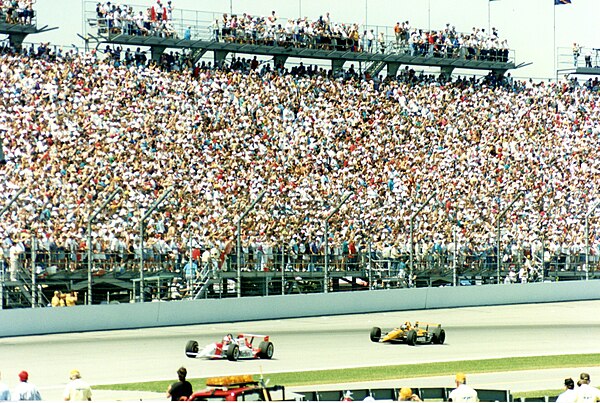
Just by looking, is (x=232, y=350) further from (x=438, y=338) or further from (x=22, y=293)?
(x=22, y=293)

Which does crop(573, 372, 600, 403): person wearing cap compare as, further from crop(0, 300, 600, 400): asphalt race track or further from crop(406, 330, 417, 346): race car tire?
crop(406, 330, 417, 346): race car tire

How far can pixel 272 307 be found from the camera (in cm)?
3195

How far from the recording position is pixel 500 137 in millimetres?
48562

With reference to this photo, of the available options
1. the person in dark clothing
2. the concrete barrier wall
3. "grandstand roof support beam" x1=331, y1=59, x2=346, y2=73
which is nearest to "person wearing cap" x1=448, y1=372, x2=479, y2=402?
the person in dark clothing

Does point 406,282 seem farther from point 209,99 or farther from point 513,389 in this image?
point 513,389

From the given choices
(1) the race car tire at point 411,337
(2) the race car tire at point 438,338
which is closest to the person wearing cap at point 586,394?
(1) the race car tire at point 411,337

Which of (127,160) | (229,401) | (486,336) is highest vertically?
(127,160)

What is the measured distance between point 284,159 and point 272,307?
10.2m

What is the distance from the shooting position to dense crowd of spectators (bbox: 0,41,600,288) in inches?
1248

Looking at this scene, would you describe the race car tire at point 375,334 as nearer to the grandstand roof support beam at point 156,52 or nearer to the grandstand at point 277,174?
the grandstand at point 277,174

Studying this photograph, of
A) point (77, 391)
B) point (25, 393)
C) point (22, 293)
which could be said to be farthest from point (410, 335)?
point (25, 393)

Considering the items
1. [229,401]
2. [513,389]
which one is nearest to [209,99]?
[513,389]

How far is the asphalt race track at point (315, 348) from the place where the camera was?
2086cm

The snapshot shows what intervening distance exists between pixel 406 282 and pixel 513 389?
16108 mm
